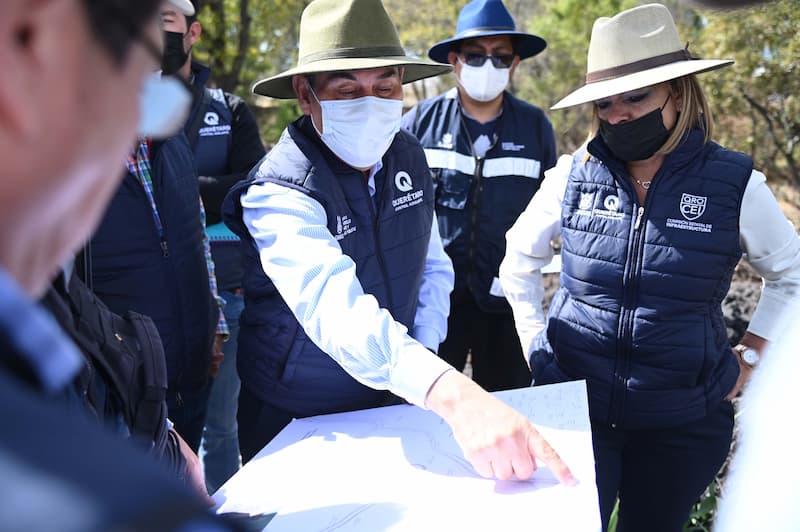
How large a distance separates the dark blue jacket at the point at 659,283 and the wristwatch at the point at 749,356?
3.2 inches

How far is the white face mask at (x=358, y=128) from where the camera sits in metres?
2.13

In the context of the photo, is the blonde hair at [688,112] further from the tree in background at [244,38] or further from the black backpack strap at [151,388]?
the tree in background at [244,38]

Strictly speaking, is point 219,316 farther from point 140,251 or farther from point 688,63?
point 688,63

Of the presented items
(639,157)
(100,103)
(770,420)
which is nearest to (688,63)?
(639,157)

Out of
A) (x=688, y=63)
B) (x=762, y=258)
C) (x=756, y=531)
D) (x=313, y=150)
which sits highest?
(x=688, y=63)

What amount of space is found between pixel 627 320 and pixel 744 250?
446mm

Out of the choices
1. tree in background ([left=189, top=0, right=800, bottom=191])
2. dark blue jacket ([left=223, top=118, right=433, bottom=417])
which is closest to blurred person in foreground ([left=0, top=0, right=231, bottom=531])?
dark blue jacket ([left=223, top=118, right=433, bottom=417])

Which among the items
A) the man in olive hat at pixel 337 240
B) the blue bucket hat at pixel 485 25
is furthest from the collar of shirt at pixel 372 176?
the blue bucket hat at pixel 485 25

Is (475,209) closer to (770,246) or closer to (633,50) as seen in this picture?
(633,50)

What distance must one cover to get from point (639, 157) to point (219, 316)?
1596mm

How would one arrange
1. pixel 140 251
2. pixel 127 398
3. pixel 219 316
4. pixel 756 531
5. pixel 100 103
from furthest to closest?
pixel 219 316 < pixel 140 251 < pixel 127 398 < pixel 756 531 < pixel 100 103

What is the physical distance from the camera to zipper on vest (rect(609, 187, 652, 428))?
228cm

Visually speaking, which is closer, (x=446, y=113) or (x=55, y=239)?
(x=55, y=239)

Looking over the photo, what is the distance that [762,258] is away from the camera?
2326mm
